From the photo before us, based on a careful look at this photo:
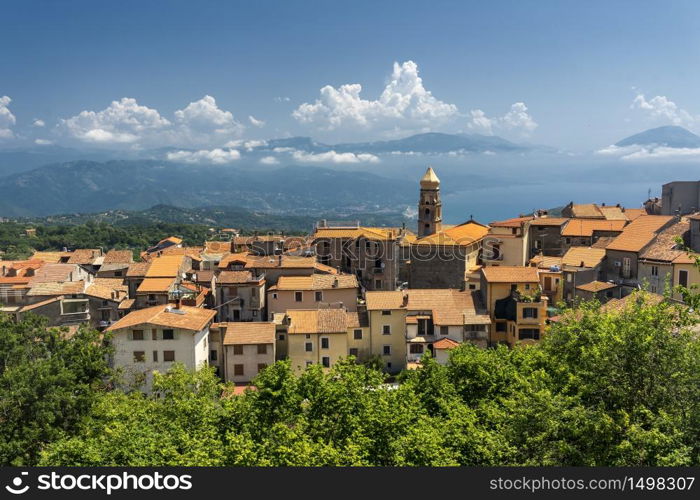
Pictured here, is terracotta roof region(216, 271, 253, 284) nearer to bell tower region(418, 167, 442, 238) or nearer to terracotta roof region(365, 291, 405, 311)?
terracotta roof region(365, 291, 405, 311)

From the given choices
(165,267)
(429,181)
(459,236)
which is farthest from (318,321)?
(429,181)

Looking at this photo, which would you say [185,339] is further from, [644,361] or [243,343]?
[644,361]

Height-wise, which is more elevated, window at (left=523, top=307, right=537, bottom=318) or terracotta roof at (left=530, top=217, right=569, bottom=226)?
terracotta roof at (left=530, top=217, right=569, bottom=226)

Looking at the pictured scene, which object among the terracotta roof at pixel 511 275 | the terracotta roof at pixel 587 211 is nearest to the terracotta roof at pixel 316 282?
the terracotta roof at pixel 511 275

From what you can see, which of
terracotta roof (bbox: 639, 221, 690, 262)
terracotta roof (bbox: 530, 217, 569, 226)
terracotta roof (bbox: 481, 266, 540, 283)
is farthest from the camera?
terracotta roof (bbox: 530, 217, 569, 226)

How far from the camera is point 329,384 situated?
23.5 meters

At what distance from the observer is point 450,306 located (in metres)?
48.6

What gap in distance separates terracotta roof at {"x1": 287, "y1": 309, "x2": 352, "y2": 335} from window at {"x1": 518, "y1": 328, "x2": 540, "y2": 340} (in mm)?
12823

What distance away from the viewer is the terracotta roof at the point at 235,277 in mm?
52438

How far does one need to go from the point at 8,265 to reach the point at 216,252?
22.4 m

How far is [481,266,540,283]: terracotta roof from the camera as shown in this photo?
4906 cm

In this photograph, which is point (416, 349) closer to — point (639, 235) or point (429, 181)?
point (639, 235)

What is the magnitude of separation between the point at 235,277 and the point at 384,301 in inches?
533

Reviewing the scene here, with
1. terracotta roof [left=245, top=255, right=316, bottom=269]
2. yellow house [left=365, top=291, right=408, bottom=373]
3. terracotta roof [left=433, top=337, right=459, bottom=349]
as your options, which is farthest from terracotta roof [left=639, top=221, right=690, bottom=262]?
terracotta roof [left=245, top=255, right=316, bottom=269]
